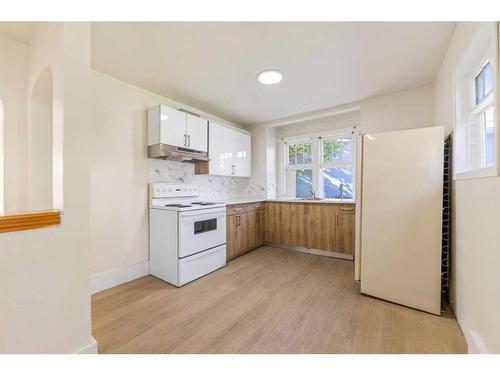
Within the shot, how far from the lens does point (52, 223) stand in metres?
1.19

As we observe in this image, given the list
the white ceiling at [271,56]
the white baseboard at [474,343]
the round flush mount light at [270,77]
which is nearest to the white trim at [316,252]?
the white baseboard at [474,343]

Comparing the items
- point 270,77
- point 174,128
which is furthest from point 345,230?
point 174,128

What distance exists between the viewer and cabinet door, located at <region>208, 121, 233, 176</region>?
130 inches

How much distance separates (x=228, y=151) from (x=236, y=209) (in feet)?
3.33

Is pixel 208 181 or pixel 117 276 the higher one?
Answer: pixel 208 181

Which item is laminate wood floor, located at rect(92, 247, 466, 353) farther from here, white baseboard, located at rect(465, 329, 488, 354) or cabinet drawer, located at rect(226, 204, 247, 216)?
cabinet drawer, located at rect(226, 204, 247, 216)

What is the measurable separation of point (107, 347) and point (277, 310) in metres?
1.28

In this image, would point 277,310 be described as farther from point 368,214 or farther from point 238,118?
point 238,118

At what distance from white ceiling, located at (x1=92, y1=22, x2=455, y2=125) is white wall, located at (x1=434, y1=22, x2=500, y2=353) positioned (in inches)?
15.2

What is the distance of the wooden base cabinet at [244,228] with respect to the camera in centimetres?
317

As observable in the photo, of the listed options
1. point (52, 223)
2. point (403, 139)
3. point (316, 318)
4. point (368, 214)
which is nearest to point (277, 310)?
point (316, 318)

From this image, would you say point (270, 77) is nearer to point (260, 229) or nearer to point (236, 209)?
point (236, 209)

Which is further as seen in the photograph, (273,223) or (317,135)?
(317,135)

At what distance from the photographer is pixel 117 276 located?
2432 millimetres
